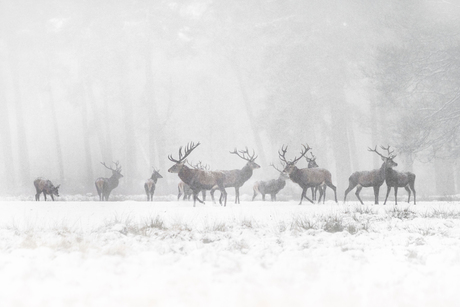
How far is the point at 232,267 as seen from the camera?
4.09 metres

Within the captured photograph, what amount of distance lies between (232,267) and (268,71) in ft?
71.5

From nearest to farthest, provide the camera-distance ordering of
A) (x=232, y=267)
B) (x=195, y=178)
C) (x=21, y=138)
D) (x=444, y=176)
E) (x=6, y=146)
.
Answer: (x=232, y=267)
(x=195, y=178)
(x=444, y=176)
(x=21, y=138)
(x=6, y=146)

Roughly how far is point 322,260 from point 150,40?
26.0 m

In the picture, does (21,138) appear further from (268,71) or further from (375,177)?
(375,177)

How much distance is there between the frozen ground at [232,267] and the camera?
11.4ft

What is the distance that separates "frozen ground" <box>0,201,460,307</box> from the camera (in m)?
3.49

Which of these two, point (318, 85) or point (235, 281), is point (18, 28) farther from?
point (235, 281)

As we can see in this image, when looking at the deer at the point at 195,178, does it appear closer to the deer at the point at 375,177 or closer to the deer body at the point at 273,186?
the deer at the point at 375,177

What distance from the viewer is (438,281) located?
3682 millimetres

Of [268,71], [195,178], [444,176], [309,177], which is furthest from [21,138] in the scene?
[444,176]

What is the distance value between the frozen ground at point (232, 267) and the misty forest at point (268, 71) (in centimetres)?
979

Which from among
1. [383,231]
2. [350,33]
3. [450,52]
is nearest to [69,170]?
[350,33]

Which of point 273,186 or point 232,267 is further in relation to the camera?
point 273,186

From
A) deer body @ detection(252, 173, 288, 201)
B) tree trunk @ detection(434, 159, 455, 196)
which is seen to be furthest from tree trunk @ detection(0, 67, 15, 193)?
tree trunk @ detection(434, 159, 455, 196)
